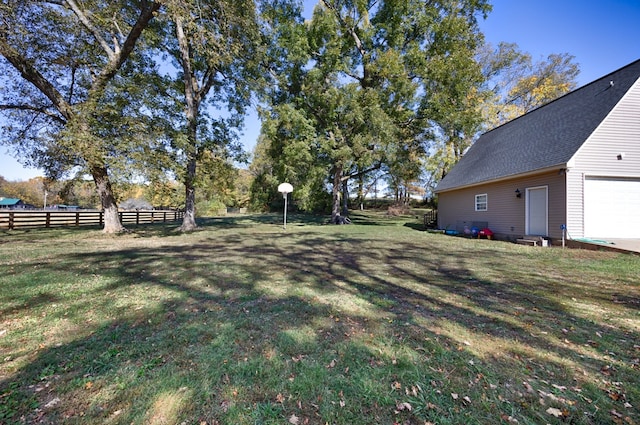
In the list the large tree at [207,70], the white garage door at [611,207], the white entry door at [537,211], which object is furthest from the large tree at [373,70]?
the white garage door at [611,207]

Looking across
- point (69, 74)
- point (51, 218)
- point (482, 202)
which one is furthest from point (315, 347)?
point (51, 218)

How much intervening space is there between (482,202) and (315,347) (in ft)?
42.8

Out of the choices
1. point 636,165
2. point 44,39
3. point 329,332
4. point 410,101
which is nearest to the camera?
point 329,332

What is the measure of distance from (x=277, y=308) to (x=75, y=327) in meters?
Answer: 2.30

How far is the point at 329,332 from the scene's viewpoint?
3.07 meters

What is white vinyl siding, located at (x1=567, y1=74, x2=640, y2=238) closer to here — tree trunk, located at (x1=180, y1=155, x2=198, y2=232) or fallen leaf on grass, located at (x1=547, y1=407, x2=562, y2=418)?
fallen leaf on grass, located at (x1=547, y1=407, x2=562, y2=418)

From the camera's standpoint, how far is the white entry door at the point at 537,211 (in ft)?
31.9

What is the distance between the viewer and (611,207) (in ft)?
30.0

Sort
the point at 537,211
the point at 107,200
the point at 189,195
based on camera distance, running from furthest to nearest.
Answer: the point at 189,195 < the point at 107,200 < the point at 537,211

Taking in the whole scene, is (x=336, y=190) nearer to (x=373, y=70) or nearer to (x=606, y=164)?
(x=373, y=70)

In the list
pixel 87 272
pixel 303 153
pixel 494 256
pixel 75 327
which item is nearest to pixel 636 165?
pixel 494 256

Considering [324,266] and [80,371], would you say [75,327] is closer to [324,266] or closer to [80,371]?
[80,371]

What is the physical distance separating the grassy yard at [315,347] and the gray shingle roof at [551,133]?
5.81 m

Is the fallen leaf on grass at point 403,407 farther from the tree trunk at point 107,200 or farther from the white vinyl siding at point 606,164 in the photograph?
the tree trunk at point 107,200
